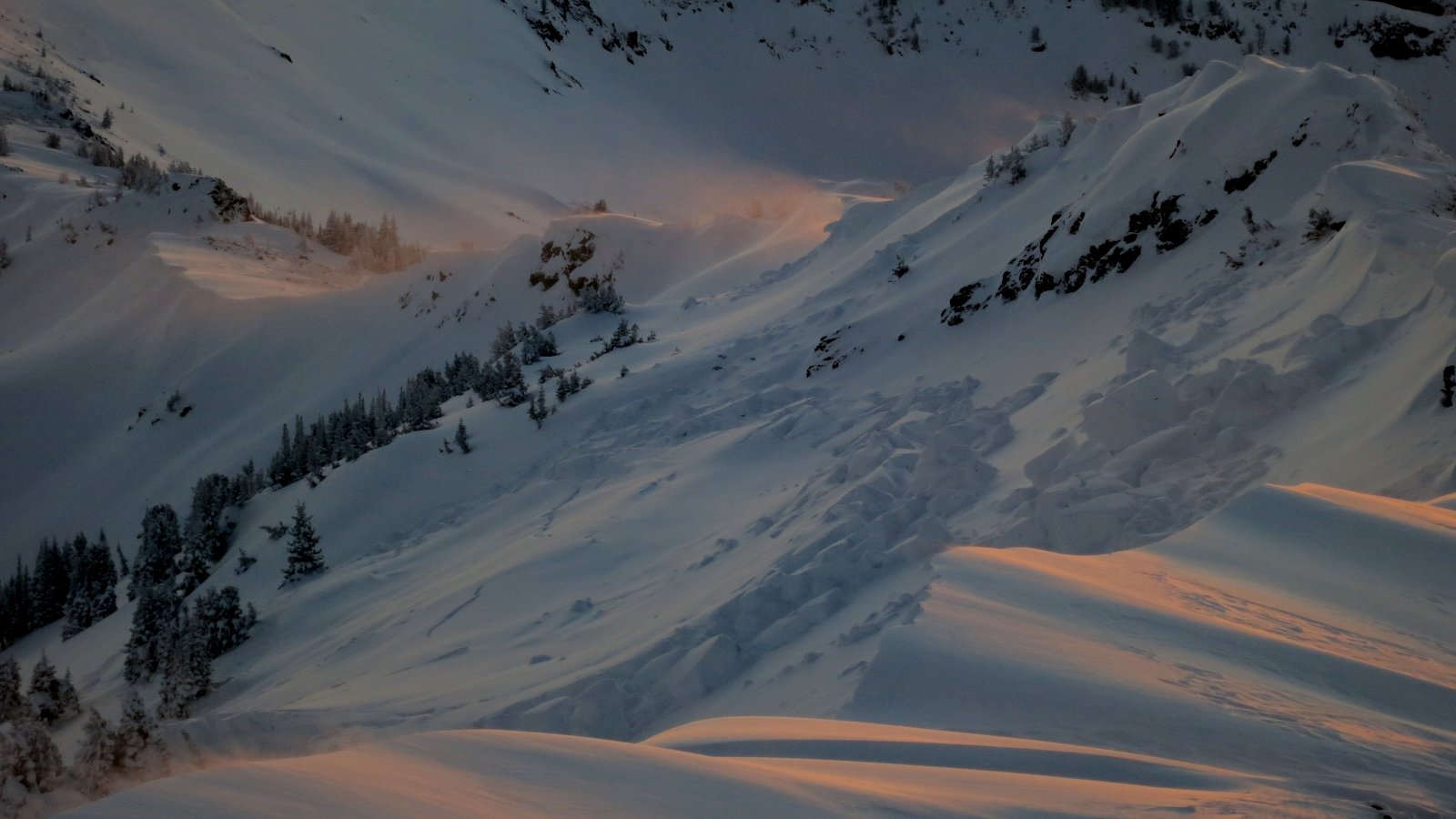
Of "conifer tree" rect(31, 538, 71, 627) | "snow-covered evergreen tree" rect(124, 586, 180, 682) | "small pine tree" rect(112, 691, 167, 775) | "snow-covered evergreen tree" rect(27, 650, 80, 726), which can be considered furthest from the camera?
"conifer tree" rect(31, 538, 71, 627)

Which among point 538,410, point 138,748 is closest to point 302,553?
point 538,410

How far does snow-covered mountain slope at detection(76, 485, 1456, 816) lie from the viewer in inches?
81.0

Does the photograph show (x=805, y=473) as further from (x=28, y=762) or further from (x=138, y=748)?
(x=28, y=762)

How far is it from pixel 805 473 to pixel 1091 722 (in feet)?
14.2

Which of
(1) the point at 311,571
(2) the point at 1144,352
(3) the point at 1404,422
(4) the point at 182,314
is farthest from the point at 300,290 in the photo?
(3) the point at 1404,422

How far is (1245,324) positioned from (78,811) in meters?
6.10

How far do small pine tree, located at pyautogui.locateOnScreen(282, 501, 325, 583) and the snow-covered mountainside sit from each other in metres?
0.14

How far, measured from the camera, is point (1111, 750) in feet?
8.07

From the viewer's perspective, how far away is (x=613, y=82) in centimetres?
3128

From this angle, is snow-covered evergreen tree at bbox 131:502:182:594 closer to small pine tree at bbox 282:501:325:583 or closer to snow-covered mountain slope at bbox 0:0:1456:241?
small pine tree at bbox 282:501:325:583

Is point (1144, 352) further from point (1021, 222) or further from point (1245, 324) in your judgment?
point (1021, 222)

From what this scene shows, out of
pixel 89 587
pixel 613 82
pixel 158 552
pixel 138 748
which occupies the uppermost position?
pixel 613 82

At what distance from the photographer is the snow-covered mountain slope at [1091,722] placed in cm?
206

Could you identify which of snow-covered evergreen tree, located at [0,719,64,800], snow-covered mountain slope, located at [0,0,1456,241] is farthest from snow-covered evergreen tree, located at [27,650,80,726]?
snow-covered mountain slope, located at [0,0,1456,241]
